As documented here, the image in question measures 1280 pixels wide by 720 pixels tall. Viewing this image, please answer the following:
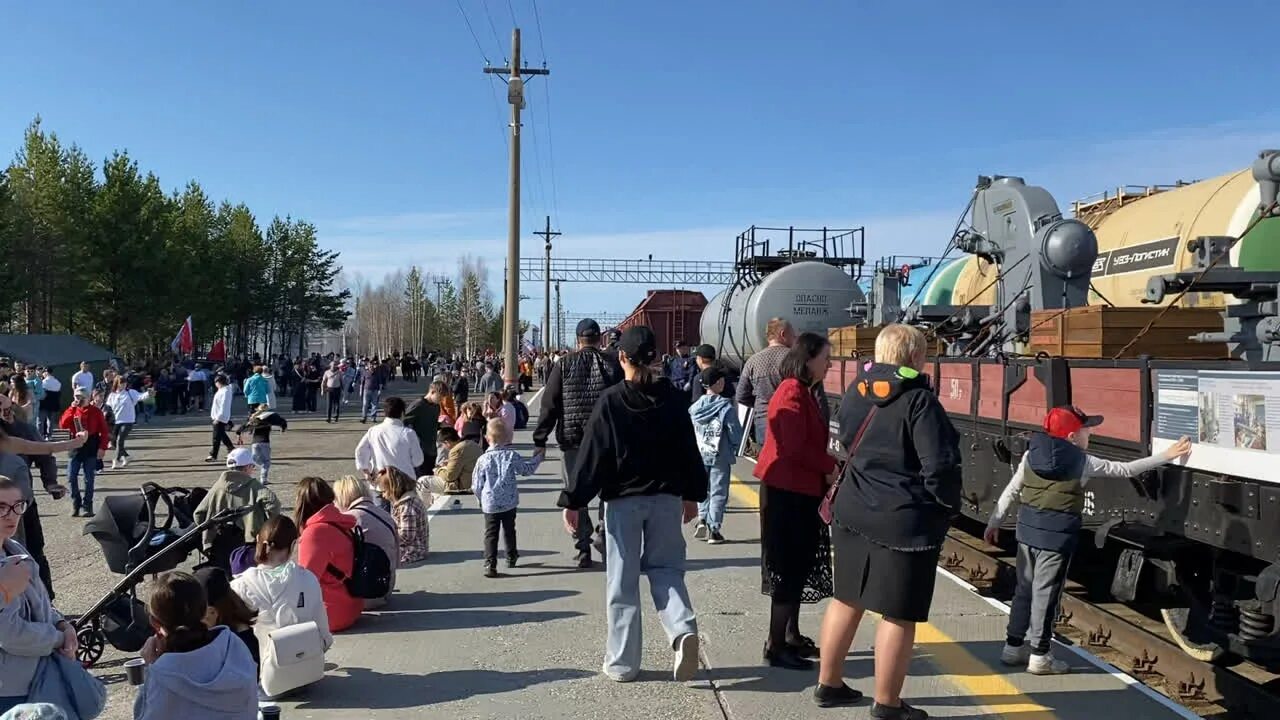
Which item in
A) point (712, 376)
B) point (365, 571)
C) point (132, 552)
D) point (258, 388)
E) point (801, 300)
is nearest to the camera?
point (132, 552)

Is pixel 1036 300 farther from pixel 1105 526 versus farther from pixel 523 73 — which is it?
pixel 523 73

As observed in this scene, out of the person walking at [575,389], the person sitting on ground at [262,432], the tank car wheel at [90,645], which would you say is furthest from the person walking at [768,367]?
the person sitting on ground at [262,432]

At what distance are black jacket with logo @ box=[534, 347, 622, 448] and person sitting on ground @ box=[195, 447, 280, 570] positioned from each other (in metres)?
1.81

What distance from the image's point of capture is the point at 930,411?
13.2 ft

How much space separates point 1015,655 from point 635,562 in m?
2.07

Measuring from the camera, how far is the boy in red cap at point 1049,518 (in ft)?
16.3

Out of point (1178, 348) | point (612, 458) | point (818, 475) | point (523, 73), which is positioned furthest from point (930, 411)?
point (523, 73)

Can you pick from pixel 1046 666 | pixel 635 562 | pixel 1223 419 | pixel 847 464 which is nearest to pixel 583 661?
pixel 635 562

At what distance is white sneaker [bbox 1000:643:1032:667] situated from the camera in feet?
16.8

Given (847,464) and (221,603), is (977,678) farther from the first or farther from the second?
(221,603)

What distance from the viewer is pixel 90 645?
5496 millimetres

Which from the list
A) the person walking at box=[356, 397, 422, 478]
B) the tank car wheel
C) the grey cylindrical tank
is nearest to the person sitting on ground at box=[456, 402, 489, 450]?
the person walking at box=[356, 397, 422, 478]

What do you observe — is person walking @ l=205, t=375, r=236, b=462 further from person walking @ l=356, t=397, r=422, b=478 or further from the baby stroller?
the baby stroller

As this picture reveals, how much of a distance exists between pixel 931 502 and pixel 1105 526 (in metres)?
2.26
